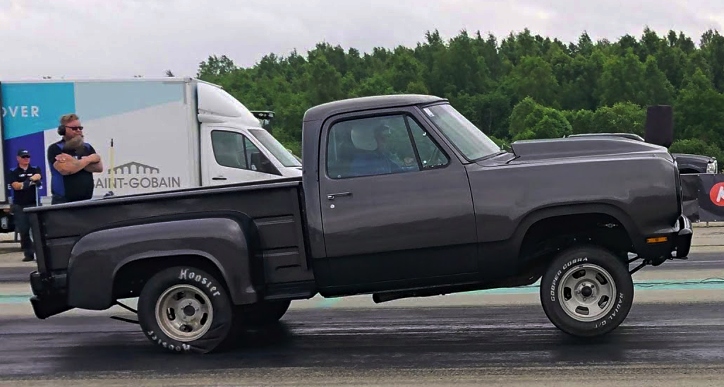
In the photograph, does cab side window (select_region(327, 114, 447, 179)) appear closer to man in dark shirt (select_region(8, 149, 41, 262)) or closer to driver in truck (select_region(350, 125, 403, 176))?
driver in truck (select_region(350, 125, 403, 176))

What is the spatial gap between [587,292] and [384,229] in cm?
169

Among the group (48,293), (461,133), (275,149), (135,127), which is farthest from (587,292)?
(135,127)

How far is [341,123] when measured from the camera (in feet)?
24.1

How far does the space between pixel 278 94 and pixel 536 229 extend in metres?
88.3

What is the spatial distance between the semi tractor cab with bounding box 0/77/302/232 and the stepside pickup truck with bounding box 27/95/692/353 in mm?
10276

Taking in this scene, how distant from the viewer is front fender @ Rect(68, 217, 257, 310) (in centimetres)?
711

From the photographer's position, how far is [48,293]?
7543 mm

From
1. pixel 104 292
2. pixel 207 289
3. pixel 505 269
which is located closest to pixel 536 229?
pixel 505 269

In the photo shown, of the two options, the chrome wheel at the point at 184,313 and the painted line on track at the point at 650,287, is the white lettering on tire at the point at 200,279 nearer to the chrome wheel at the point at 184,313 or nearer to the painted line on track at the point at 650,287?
the chrome wheel at the point at 184,313

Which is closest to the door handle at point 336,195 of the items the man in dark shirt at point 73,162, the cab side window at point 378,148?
the cab side window at point 378,148

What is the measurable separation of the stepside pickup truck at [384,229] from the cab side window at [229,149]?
990cm

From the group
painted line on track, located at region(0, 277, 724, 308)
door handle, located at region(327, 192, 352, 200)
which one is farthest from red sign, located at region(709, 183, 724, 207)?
door handle, located at region(327, 192, 352, 200)

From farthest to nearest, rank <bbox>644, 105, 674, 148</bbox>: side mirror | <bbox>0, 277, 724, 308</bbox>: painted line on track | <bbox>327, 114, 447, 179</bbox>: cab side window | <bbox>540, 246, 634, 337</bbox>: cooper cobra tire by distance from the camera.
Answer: <bbox>0, 277, 724, 308</bbox>: painted line on track, <bbox>644, 105, 674, 148</bbox>: side mirror, <bbox>327, 114, 447, 179</bbox>: cab side window, <bbox>540, 246, 634, 337</bbox>: cooper cobra tire

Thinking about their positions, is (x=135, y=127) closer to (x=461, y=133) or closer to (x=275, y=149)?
(x=275, y=149)
